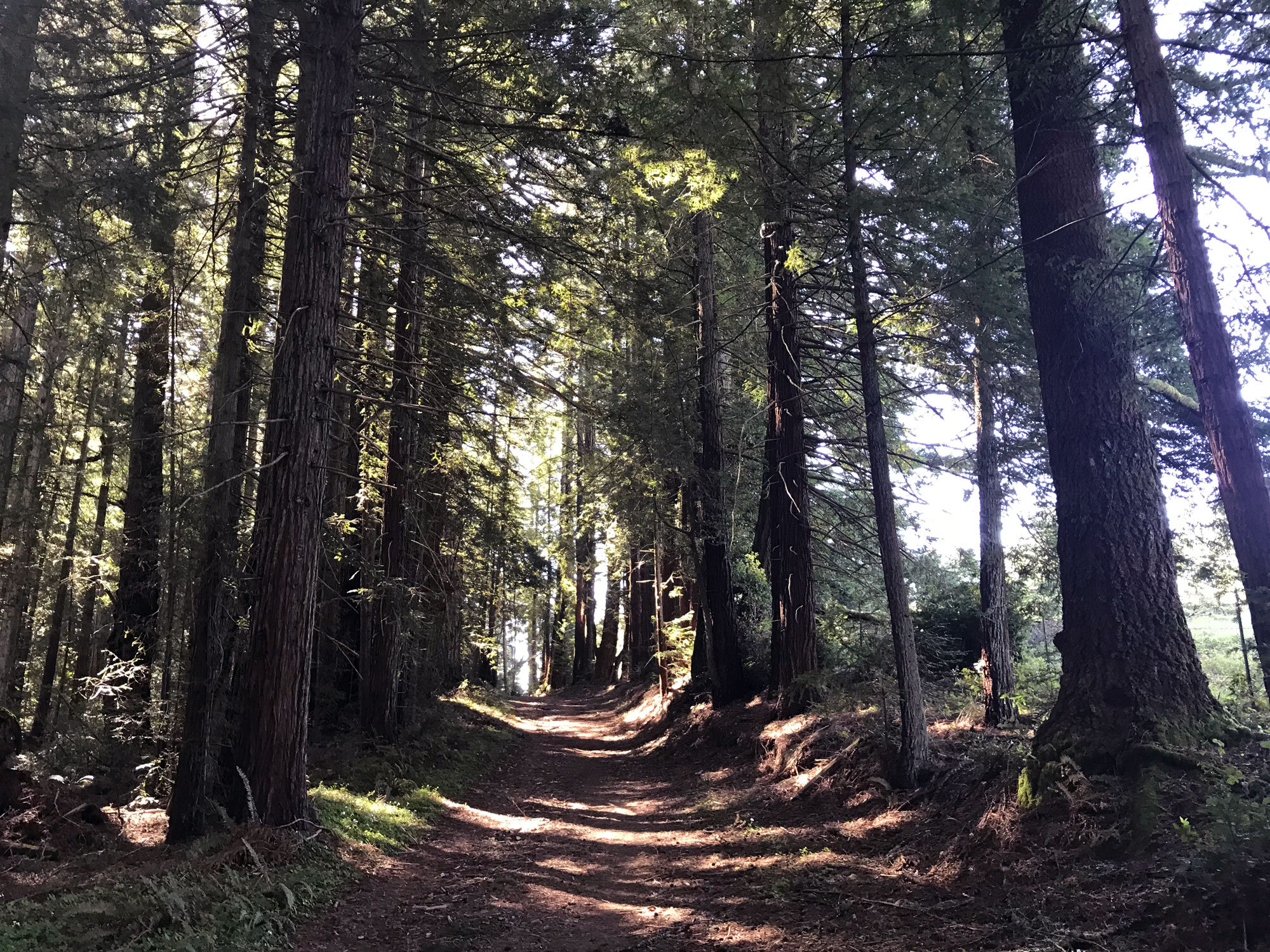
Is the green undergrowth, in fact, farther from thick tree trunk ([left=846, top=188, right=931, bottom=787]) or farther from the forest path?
thick tree trunk ([left=846, top=188, right=931, bottom=787])

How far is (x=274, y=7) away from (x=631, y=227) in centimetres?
552

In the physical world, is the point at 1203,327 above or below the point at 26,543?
above

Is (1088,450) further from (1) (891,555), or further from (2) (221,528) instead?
(2) (221,528)

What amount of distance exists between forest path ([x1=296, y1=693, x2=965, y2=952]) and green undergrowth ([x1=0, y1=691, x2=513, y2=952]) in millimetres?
298

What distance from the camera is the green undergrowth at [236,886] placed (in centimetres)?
493

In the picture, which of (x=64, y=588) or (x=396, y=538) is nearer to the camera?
(x=396, y=538)

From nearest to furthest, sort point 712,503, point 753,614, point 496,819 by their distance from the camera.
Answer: point 496,819
point 712,503
point 753,614

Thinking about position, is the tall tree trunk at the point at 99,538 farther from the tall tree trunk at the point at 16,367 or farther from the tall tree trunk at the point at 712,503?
the tall tree trunk at the point at 712,503

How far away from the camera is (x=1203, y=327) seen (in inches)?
208

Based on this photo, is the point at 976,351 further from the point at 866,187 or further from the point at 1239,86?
the point at 1239,86

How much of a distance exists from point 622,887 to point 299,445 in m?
5.35

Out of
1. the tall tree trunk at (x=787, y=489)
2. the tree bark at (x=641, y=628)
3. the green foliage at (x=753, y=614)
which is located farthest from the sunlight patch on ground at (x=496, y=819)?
the tree bark at (x=641, y=628)

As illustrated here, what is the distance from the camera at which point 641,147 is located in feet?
30.1

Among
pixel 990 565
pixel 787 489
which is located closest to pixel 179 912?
pixel 990 565
